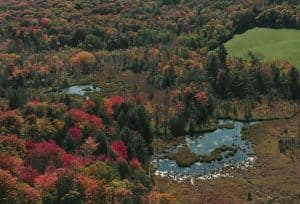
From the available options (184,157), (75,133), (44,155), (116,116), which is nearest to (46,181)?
(44,155)

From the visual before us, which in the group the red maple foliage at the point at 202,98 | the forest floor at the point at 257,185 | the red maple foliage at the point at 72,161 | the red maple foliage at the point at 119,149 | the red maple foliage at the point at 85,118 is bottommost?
the forest floor at the point at 257,185

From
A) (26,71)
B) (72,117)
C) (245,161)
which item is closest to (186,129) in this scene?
(245,161)

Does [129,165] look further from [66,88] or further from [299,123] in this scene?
[66,88]

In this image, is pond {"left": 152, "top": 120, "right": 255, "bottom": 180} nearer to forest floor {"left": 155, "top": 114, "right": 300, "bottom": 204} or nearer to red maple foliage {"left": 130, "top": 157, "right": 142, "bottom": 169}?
forest floor {"left": 155, "top": 114, "right": 300, "bottom": 204}

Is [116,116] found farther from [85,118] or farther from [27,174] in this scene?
[27,174]

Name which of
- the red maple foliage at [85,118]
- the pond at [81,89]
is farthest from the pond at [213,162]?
the pond at [81,89]

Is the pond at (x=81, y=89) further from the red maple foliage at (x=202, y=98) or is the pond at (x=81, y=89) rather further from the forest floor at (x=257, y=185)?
the forest floor at (x=257, y=185)

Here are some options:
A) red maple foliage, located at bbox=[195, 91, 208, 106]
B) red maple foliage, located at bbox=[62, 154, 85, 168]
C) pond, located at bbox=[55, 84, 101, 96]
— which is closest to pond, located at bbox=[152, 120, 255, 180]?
red maple foliage, located at bbox=[195, 91, 208, 106]

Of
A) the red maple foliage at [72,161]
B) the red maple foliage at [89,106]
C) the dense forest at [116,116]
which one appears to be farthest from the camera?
the red maple foliage at [89,106]
